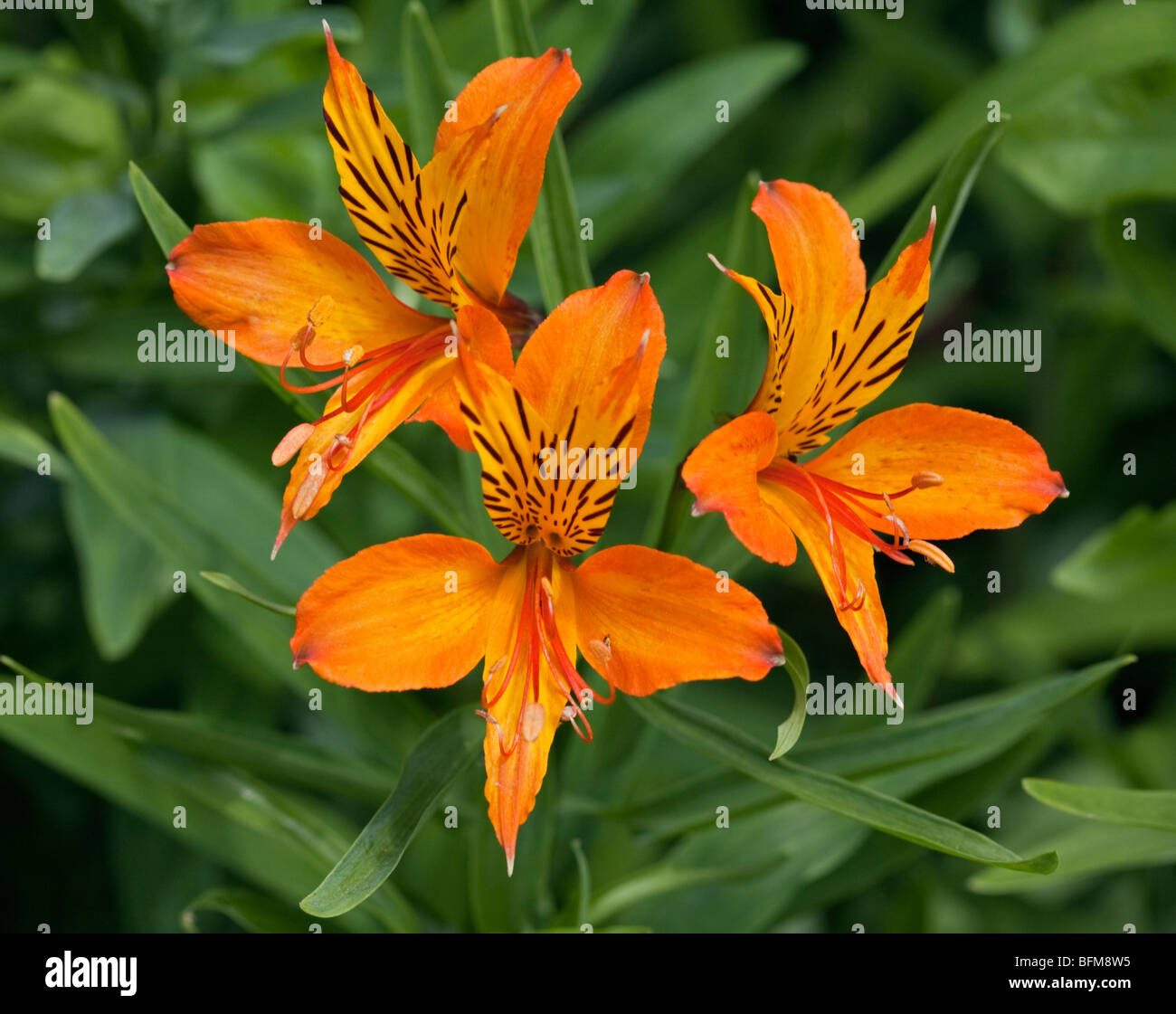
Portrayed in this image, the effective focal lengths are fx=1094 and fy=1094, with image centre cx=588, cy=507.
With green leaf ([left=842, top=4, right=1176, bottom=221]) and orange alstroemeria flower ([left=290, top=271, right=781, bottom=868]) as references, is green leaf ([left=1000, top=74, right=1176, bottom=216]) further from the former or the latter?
orange alstroemeria flower ([left=290, top=271, right=781, bottom=868])

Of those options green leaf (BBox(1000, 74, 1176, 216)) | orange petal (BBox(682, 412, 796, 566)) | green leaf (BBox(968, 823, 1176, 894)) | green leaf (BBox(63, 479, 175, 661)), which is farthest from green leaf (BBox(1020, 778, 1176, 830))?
green leaf (BBox(63, 479, 175, 661))

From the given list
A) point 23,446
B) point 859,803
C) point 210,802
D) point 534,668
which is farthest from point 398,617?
point 23,446

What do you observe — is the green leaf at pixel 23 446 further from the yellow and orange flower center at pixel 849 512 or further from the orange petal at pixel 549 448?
the yellow and orange flower center at pixel 849 512

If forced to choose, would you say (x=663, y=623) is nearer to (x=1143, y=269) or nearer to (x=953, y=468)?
(x=953, y=468)

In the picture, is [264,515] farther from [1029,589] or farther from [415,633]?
[1029,589]
